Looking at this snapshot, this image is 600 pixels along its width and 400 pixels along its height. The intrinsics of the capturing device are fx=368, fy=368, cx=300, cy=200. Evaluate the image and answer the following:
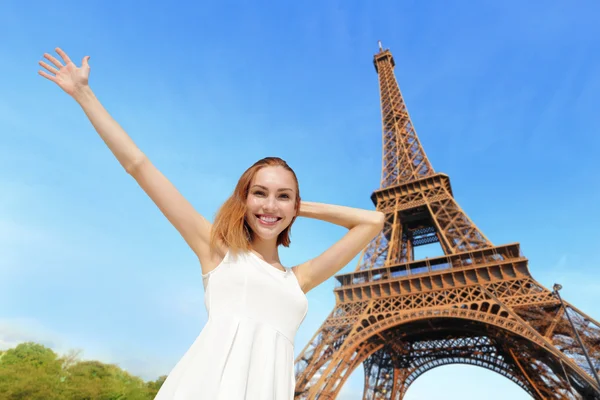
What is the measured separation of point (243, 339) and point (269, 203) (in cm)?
62

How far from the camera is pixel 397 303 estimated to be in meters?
19.5

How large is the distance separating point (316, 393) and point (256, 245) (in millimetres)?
16502

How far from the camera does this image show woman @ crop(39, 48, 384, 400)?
1.37 m

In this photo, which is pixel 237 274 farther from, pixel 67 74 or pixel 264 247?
pixel 67 74

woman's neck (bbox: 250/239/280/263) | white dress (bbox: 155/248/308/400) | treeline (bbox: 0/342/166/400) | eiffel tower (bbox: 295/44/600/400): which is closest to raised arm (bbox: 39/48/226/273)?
white dress (bbox: 155/248/308/400)

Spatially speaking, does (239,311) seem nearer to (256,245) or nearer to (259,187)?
(256,245)

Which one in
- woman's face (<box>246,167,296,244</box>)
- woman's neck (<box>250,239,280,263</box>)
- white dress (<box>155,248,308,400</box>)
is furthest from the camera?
woman's neck (<box>250,239,280,263</box>)

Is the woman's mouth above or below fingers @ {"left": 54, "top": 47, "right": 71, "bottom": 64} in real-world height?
below

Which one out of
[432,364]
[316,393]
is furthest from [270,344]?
[432,364]

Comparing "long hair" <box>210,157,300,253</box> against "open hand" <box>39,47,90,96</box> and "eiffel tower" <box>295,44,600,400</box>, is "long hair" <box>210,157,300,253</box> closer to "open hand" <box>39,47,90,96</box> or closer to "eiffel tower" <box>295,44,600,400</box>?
"open hand" <box>39,47,90,96</box>

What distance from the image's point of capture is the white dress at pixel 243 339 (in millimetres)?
1332

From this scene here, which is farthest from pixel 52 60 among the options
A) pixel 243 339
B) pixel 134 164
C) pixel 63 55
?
pixel 243 339

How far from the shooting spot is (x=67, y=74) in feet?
5.35

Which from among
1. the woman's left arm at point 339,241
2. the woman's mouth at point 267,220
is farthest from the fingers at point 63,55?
the woman's left arm at point 339,241
